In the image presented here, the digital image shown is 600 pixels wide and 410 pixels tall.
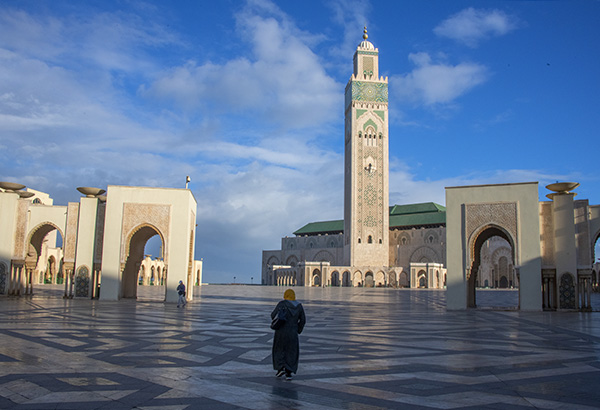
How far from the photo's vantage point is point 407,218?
2304 inches

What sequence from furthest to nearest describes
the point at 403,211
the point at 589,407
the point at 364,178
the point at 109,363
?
the point at 403,211, the point at 364,178, the point at 109,363, the point at 589,407

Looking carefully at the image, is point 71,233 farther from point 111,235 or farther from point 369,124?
point 369,124

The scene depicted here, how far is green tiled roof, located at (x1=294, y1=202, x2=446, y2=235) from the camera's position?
56.2 m

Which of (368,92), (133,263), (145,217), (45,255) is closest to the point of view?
(145,217)

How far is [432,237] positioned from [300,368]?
169ft

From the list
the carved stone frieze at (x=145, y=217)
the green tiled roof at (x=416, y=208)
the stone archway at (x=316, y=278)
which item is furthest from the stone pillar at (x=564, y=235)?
the green tiled roof at (x=416, y=208)

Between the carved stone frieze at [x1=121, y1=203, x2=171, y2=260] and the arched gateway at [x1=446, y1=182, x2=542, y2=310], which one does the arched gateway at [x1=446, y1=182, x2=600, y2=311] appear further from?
the carved stone frieze at [x1=121, y1=203, x2=171, y2=260]

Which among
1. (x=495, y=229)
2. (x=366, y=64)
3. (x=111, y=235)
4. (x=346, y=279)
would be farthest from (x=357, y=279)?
(x=111, y=235)

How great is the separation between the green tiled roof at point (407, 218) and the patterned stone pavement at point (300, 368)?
48.3m

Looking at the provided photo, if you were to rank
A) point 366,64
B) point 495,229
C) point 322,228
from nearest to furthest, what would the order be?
point 495,229 < point 366,64 < point 322,228

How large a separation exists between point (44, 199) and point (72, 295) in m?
25.0

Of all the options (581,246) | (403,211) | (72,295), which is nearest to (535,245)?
(581,246)

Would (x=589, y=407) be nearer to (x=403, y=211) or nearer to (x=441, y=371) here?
(x=441, y=371)

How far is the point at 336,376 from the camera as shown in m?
4.60
